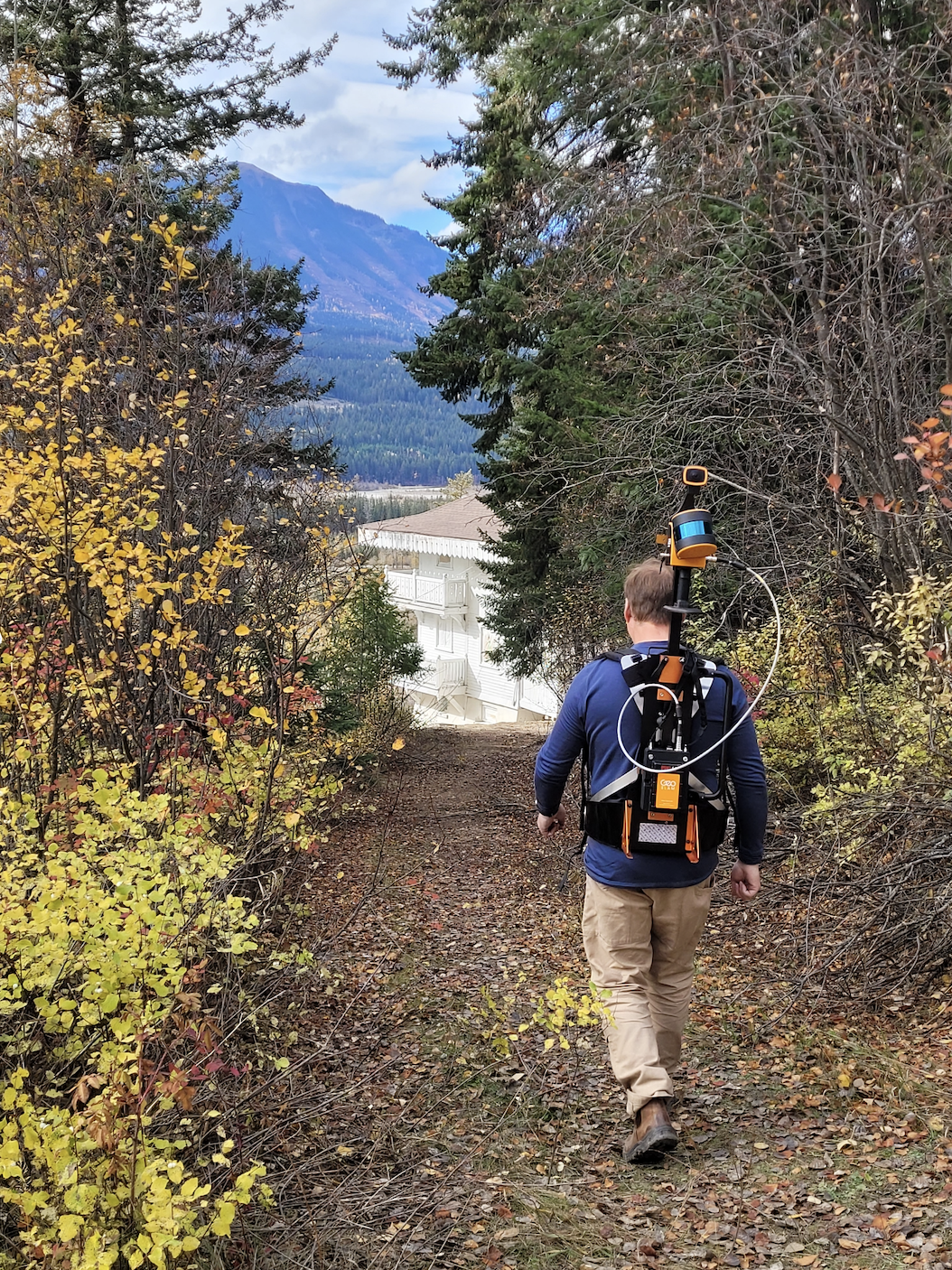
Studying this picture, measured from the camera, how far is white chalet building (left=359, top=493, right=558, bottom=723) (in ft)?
97.9

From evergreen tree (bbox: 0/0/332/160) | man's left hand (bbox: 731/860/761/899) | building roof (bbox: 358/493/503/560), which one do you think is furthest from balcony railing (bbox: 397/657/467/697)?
man's left hand (bbox: 731/860/761/899)

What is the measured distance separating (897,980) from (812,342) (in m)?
4.41

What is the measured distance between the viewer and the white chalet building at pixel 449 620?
97.9 feet

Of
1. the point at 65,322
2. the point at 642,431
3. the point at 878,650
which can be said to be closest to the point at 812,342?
the point at 642,431

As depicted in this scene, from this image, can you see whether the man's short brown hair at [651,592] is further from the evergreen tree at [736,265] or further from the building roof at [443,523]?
the building roof at [443,523]

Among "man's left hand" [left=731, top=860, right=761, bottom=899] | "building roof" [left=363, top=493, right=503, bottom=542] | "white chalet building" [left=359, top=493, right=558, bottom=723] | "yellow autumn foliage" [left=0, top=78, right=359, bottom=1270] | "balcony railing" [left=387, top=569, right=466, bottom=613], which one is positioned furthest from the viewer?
"balcony railing" [left=387, top=569, right=466, bottom=613]

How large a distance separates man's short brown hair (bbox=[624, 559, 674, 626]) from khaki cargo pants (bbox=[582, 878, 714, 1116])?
0.99 m

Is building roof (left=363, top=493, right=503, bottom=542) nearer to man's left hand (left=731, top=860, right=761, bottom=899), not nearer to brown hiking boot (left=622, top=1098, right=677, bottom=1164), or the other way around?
man's left hand (left=731, top=860, right=761, bottom=899)

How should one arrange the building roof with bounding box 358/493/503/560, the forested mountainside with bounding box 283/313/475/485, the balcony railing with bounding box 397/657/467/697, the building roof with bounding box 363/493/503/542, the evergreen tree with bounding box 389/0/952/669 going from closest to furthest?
the evergreen tree with bounding box 389/0/952/669, the building roof with bounding box 358/493/503/560, the building roof with bounding box 363/493/503/542, the balcony railing with bounding box 397/657/467/697, the forested mountainside with bounding box 283/313/475/485

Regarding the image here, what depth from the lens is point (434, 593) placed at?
3116 cm

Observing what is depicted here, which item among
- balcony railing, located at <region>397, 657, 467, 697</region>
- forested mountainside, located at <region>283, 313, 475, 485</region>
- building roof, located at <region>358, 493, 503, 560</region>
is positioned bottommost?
balcony railing, located at <region>397, 657, 467, 697</region>

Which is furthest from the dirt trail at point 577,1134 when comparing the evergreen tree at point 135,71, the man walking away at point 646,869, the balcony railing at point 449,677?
the balcony railing at point 449,677

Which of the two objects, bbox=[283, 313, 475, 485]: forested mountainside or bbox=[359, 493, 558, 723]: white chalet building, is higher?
bbox=[283, 313, 475, 485]: forested mountainside

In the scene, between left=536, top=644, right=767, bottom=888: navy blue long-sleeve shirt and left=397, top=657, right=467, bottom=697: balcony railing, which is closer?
left=536, top=644, right=767, bottom=888: navy blue long-sleeve shirt
